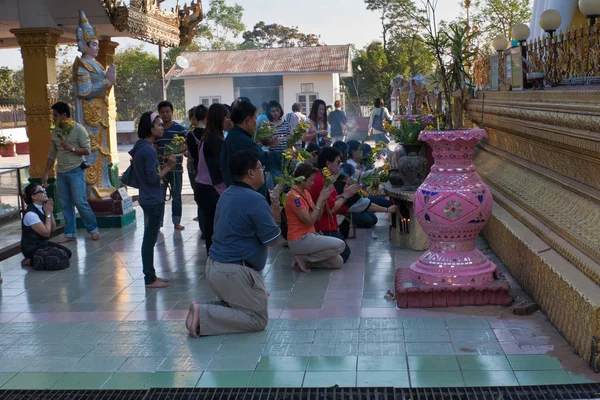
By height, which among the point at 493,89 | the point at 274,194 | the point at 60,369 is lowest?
the point at 60,369

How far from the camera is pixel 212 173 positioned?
7.65m

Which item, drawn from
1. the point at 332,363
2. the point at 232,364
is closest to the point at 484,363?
the point at 332,363

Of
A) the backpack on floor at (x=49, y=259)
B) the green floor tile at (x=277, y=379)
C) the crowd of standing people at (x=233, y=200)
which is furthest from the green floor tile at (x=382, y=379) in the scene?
the backpack on floor at (x=49, y=259)

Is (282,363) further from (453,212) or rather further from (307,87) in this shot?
(307,87)

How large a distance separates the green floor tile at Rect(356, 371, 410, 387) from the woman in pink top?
333 cm

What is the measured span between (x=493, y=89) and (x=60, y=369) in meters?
6.66

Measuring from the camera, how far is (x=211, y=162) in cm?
760

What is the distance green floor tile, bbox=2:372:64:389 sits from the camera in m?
4.77

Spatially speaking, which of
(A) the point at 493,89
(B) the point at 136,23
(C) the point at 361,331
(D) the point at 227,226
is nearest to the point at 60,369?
(D) the point at 227,226

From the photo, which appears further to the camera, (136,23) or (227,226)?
(136,23)

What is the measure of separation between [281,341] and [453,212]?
5.64 feet

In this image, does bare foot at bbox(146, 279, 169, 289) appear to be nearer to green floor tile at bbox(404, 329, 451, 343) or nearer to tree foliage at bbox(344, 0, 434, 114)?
green floor tile at bbox(404, 329, 451, 343)

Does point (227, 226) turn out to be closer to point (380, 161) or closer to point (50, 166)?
point (50, 166)

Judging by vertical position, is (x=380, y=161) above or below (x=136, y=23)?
below
